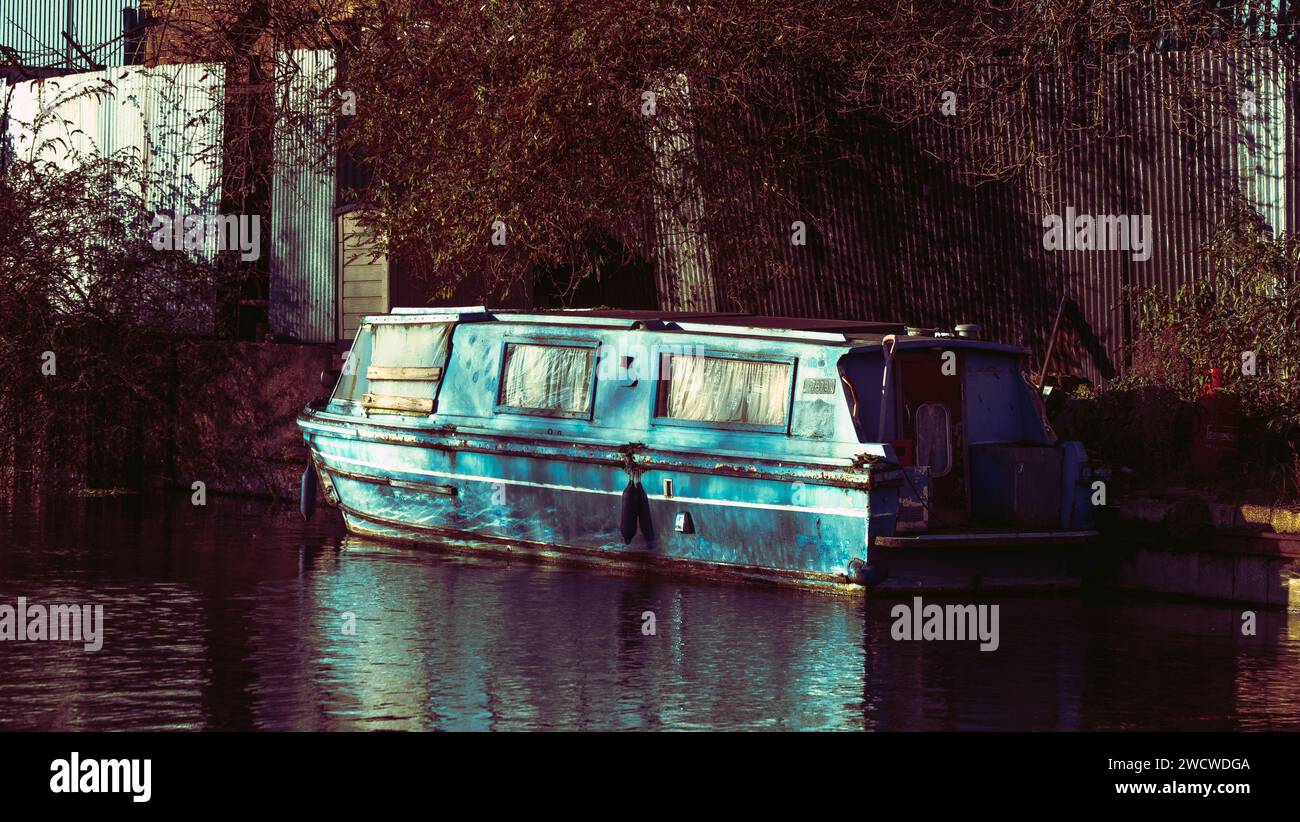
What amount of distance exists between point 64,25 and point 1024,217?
69.2ft

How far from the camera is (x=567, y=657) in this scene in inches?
448

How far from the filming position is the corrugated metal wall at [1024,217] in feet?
56.5

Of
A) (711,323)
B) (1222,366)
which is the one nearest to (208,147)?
(711,323)

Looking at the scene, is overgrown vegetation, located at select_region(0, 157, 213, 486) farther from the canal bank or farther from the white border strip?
the canal bank

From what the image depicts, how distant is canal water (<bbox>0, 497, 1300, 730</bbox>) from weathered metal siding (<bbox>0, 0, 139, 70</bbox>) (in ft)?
58.5

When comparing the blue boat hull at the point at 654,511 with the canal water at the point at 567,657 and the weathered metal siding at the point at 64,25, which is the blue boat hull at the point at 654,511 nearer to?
the canal water at the point at 567,657

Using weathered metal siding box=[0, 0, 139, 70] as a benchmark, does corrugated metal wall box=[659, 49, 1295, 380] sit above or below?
below

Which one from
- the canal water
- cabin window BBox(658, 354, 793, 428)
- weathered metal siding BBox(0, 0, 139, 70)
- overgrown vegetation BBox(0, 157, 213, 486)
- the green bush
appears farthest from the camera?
weathered metal siding BBox(0, 0, 139, 70)

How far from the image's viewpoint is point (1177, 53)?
57.6ft

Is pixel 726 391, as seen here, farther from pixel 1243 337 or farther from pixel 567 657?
pixel 1243 337

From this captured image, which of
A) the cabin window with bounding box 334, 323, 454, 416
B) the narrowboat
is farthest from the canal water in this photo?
the cabin window with bounding box 334, 323, 454, 416

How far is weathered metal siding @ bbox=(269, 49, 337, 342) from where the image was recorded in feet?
76.2
